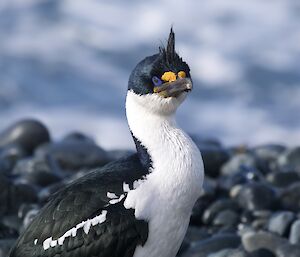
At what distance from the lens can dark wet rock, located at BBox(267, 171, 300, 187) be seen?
1161 cm

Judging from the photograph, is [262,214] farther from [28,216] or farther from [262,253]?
[28,216]

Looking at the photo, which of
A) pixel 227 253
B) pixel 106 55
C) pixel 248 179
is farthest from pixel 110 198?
pixel 106 55

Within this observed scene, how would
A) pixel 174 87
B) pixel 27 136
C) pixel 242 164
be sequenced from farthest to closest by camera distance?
pixel 27 136 < pixel 242 164 < pixel 174 87

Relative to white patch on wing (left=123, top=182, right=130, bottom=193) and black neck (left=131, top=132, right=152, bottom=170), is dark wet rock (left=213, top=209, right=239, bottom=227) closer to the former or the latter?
black neck (left=131, top=132, right=152, bottom=170)

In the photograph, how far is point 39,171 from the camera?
11.5 meters

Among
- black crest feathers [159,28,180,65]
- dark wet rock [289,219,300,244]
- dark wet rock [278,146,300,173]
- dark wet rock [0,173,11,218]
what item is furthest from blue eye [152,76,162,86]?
dark wet rock [278,146,300,173]

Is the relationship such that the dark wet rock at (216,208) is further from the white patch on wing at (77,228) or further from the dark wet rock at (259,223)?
the white patch on wing at (77,228)

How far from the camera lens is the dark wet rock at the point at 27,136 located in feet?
43.4

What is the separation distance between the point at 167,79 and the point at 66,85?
14.0m

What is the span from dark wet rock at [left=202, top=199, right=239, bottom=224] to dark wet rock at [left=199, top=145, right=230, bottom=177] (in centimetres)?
170

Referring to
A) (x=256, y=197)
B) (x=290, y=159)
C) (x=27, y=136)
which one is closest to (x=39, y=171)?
(x=27, y=136)

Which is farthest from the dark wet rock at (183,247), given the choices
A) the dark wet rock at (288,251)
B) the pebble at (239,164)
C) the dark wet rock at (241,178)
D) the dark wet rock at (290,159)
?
the dark wet rock at (290,159)

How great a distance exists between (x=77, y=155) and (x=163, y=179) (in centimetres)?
582

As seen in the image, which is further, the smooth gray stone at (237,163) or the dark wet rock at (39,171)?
the smooth gray stone at (237,163)
